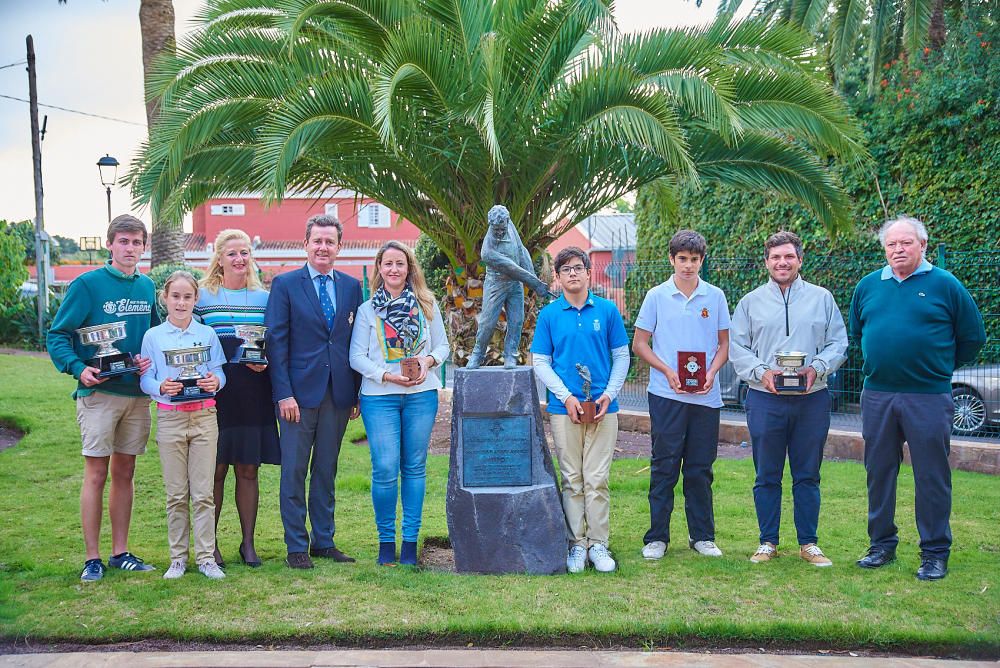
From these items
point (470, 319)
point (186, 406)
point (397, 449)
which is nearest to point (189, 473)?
point (186, 406)

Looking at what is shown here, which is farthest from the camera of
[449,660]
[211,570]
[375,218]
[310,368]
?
[375,218]

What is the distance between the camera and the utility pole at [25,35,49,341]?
20781mm

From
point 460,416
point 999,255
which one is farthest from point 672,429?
point 999,255

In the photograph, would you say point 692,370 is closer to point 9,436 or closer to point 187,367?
point 187,367

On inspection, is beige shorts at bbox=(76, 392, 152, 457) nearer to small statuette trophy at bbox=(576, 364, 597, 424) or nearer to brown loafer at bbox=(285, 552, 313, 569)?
brown loafer at bbox=(285, 552, 313, 569)

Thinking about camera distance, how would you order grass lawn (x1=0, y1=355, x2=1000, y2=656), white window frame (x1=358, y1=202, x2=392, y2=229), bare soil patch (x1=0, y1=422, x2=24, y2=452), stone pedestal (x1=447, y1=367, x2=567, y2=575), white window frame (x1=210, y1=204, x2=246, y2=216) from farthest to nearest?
white window frame (x1=358, y1=202, x2=392, y2=229) < white window frame (x1=210, y1=204, x2=246, y2=216) < bare soil patch (x1=0, y1=422, x2=24, y2=452) < stone pedestal (x1=447, y1=367, x2=567, y2=575) < grass lawn (x1=0, y1=355, x2=1000, y2=656)

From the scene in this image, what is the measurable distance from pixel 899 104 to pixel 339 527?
10432mm

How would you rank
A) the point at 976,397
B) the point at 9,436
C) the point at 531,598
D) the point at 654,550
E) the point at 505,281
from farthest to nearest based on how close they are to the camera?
the point at 9,436
the point at 976,397
the point at 505,281
the point at 654,550
the point at 531,598

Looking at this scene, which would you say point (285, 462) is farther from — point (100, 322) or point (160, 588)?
point (100, 322)

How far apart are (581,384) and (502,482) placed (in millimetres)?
761

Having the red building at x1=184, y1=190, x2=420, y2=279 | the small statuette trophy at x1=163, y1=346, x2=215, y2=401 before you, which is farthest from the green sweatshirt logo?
the red building at x1=184, y1=190, x2=420, y2=279

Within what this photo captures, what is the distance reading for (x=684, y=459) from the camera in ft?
18.6

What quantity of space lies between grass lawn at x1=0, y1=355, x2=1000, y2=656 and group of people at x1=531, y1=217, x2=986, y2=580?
332 mm

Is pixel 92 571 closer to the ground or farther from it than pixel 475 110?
closer to the ground
